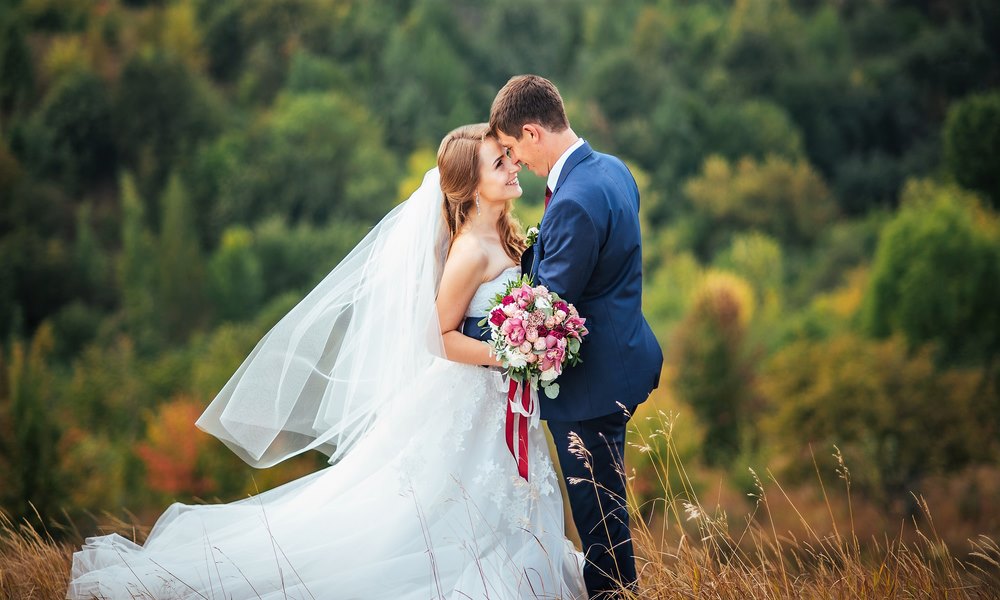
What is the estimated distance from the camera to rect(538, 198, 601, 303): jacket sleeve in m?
3.42

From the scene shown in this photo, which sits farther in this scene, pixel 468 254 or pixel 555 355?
pixel 468 254

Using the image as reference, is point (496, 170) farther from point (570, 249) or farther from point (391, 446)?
point (391, 446)

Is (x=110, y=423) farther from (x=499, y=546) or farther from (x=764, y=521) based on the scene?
A: (x=499, y=546)

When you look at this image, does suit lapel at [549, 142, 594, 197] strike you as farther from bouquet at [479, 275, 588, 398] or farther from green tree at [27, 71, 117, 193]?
green tree at [27, 71, 117, 193]

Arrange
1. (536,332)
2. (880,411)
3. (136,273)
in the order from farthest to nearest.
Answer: (136,273) < (880,411) < (536,332)

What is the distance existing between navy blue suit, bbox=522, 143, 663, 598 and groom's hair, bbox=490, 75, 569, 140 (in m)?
0.16

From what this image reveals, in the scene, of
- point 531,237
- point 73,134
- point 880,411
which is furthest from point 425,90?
point 531,237

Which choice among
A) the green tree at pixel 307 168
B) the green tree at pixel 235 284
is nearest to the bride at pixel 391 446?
the green tree at pixel 235 284

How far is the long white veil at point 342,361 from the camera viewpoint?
395cm

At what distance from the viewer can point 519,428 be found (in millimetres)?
3830

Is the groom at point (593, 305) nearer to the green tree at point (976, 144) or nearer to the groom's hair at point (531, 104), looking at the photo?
the groom's hair at point (531, 104)

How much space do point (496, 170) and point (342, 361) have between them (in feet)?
3.37

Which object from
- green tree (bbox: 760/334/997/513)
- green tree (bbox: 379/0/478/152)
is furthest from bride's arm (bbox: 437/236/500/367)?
green tree (bbox: 379/0/478/152)

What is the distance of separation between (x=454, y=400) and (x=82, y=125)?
58.4 metres
